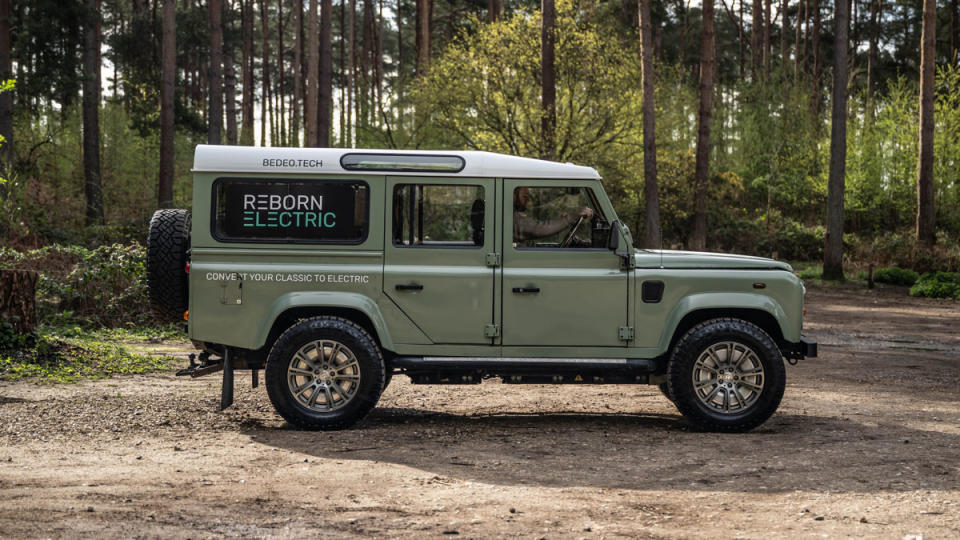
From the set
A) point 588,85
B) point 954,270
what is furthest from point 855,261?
point 588,85

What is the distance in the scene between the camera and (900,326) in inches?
719

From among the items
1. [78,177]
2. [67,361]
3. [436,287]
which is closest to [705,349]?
[436,287]

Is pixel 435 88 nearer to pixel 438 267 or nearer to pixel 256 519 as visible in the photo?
pixel 438 267

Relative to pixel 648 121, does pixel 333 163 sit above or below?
below

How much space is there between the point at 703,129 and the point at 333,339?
25.6 m

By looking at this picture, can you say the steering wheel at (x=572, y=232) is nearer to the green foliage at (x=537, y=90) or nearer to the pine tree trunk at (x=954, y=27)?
the green foliage at (x=537, y=90)

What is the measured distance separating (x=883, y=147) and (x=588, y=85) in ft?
43.3

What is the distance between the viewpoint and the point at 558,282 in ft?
26.0

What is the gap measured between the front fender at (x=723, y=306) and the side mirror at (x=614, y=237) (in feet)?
2.43

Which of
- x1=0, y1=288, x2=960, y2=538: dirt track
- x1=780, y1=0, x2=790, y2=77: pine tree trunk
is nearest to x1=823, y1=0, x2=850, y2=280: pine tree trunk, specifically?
x1=0, y1=288, x2=960, y2=538: dirt track

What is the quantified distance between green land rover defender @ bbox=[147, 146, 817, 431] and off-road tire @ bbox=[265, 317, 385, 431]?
0.04 feet

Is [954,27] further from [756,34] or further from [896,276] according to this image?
[896,276]

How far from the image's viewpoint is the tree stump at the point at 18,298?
1141 centimetres

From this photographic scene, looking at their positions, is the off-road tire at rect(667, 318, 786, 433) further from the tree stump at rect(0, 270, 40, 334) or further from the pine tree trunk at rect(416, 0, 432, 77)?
the pine tree trunk at rect(416, 0, 432, 77)
